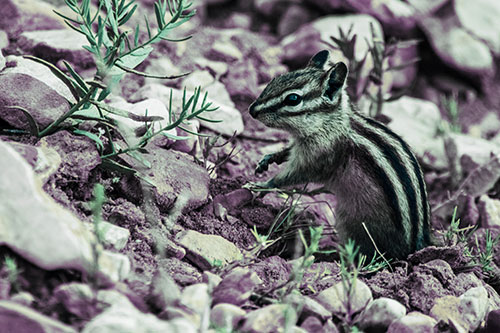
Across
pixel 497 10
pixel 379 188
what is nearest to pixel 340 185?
pixel 379 188

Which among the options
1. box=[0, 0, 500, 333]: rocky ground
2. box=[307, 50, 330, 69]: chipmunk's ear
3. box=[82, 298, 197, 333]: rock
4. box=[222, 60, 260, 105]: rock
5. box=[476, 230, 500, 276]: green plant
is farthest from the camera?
box=[222, 60, 260, 105]: rock

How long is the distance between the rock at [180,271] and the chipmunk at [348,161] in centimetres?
144

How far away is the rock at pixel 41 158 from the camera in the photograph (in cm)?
285

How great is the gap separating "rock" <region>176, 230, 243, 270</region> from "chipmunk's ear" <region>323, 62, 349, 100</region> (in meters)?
1.45

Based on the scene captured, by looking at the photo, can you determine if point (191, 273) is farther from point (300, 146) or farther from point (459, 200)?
point (459, 200)

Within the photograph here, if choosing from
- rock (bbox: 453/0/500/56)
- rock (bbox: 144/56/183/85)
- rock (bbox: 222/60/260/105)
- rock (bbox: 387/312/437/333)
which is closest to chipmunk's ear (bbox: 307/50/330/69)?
rock (bbox: 222/60/260/105)

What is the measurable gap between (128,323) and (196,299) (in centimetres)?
51

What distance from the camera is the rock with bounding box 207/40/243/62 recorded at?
583 centimetres

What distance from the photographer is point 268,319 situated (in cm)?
259

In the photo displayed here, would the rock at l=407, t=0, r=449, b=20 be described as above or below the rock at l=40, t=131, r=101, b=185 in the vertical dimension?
below

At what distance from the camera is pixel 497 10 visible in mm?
7676

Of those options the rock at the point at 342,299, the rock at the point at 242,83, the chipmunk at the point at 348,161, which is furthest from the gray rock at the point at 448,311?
the rock at the point at 242,83

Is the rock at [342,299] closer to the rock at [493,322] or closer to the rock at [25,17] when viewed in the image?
the rock at [493,322]

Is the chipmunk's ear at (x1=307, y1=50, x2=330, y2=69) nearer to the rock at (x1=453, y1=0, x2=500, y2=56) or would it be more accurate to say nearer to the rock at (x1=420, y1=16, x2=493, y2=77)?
the rock at (x1=420, y1=16, x2=493, y2=77)
